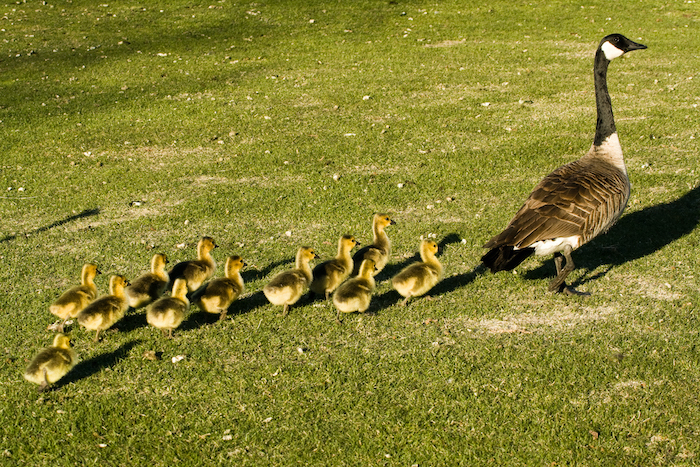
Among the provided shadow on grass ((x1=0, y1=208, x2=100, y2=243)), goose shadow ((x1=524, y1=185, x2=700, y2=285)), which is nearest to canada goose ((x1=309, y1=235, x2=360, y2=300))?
goose shadow ((x1=524, y1=185, x2=700, y2=285))

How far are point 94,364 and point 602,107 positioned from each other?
6571 millimetres

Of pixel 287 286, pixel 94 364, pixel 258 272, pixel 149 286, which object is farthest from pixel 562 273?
pixel 94 364

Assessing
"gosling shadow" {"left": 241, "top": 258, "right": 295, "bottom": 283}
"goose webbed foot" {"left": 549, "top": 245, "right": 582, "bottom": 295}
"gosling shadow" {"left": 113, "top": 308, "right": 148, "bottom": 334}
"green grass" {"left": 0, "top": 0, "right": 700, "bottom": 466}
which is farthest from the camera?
"gosling shadow" {"left": 241, "top": 258, "right": 295, "bottom": 283}

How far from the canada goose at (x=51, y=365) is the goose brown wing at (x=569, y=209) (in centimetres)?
423

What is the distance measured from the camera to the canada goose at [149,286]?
23.1 ft

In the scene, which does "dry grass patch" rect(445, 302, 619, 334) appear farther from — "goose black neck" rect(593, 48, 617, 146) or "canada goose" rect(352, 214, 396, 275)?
"goose black neck" rect(593, 48, 617, 146)

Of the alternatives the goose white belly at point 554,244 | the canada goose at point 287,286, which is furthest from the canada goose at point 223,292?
the goose white belly at point 554,244

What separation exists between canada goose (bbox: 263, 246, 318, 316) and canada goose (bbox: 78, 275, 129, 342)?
57.0 inches

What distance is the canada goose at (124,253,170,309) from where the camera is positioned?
7.05 m

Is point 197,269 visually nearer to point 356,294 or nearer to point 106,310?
point 106,310

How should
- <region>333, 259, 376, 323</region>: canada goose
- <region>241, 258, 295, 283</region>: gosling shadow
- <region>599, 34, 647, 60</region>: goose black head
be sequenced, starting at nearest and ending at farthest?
<region>333, 259, 376, 323</region>: canada goose < <region>241, 258, 295, 283</region>: gosling shadow < <region>599, 34, 647, 60</region>: goose black head

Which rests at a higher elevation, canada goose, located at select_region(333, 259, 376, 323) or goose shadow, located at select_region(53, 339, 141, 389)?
canada goose, located at select_region(333, 259, 376, 323)

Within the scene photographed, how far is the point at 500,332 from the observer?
22.3 ft

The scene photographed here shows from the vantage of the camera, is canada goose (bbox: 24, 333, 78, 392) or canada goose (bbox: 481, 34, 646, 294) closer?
canada goose (bbox: 24, 333, 78, 392)
